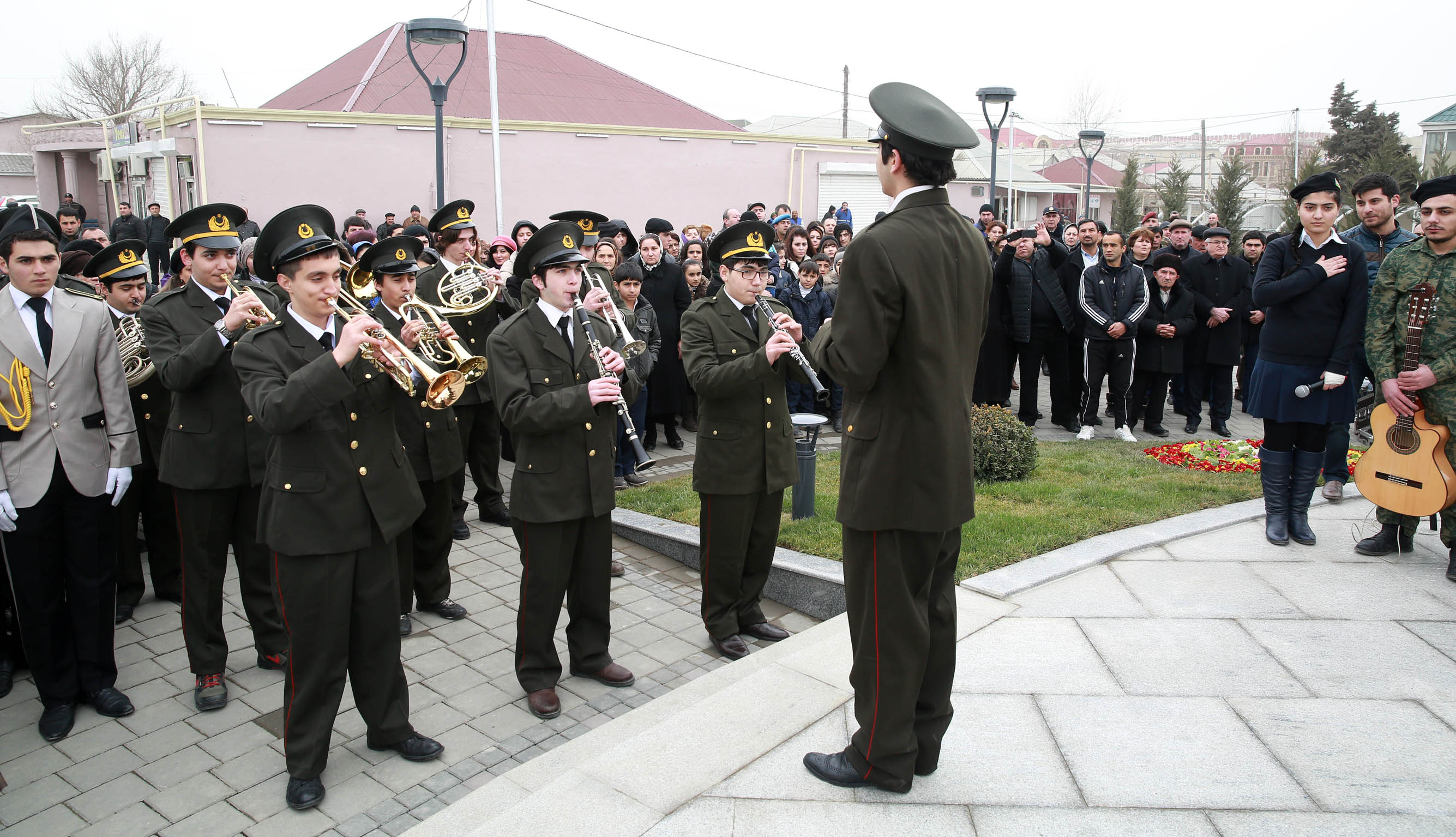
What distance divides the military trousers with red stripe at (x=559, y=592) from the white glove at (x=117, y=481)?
1.85 meters

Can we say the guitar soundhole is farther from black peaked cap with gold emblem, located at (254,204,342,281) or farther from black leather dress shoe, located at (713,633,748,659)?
black peaked cap with gold emblem, located at (254,204,342,281)

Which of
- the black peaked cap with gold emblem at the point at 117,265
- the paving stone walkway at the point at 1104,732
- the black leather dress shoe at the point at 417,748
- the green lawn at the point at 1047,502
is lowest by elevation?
the black leather dress shoe at the point at 417,748

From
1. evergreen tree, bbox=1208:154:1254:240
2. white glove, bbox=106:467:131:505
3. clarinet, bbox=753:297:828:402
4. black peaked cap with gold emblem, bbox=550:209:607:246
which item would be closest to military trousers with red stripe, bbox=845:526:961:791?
clarinet, bbox=753:297:828:402

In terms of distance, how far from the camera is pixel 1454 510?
572 cm

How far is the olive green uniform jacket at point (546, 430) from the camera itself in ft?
15.7

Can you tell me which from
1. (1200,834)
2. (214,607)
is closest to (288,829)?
(214,607)

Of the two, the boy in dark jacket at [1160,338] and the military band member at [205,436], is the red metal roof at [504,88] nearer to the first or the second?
the boy in dark jacket at [1160,338]

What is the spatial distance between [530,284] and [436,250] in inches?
72.9

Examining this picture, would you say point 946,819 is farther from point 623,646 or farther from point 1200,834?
point 623,646

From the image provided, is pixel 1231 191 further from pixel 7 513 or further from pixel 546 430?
pixel 7 513

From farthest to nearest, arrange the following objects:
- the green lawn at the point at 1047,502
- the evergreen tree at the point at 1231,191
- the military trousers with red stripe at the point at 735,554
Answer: the evergreen tree at the point at 1231,191
the green lawn at the point at 1047,502
the military trousers with red stripe at the point at 735,554

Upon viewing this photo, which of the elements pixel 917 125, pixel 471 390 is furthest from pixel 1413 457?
→ pixel 471 390

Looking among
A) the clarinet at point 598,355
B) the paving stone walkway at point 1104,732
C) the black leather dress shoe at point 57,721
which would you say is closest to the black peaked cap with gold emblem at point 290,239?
the clarinet at point 598,355

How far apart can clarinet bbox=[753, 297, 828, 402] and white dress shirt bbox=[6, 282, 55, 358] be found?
3455 mm
